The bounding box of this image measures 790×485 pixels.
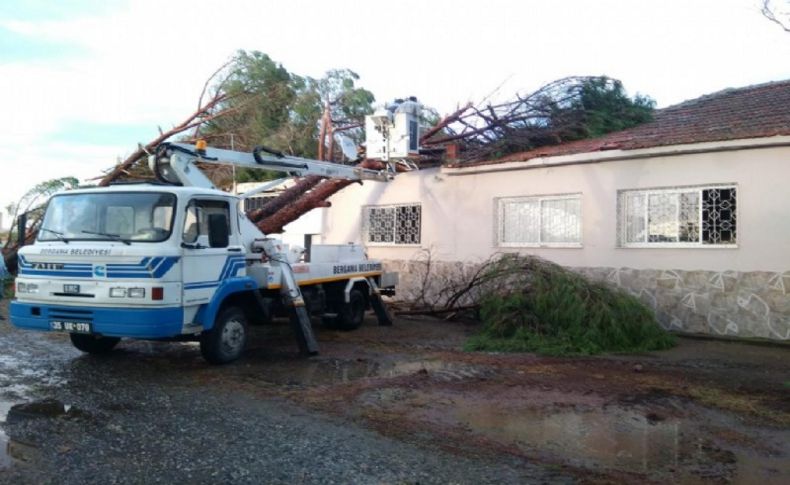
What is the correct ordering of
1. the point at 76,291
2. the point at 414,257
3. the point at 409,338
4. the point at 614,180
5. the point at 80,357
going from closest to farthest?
the point at 76,291, the point at 80,357, the point at 409,338, the point at 614,180, the point at 414,257

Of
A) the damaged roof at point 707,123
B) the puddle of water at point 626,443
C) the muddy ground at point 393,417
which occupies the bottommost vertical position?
the puddle of water at point 626,443

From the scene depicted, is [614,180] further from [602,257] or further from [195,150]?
[195,150]

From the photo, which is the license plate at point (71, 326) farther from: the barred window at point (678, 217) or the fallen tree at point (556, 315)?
the barred window at point (678, 217)

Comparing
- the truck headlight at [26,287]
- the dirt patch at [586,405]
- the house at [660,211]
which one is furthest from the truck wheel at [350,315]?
the truck headlight at [26,287]

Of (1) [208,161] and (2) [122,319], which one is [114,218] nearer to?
(2) [122,319]

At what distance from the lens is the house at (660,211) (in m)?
10.7

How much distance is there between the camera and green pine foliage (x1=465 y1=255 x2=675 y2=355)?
10.2 metres

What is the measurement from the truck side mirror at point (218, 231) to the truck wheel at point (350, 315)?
3.74m

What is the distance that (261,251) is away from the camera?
951cm

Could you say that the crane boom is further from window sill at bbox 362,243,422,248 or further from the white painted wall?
window sill at bbox 362,243,422,248

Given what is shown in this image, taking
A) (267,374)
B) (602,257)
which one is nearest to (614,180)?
(602,257)

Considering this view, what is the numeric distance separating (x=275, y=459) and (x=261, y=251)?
189 inches

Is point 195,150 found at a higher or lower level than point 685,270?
Result: higher

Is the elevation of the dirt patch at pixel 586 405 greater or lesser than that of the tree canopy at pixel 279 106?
lesser
